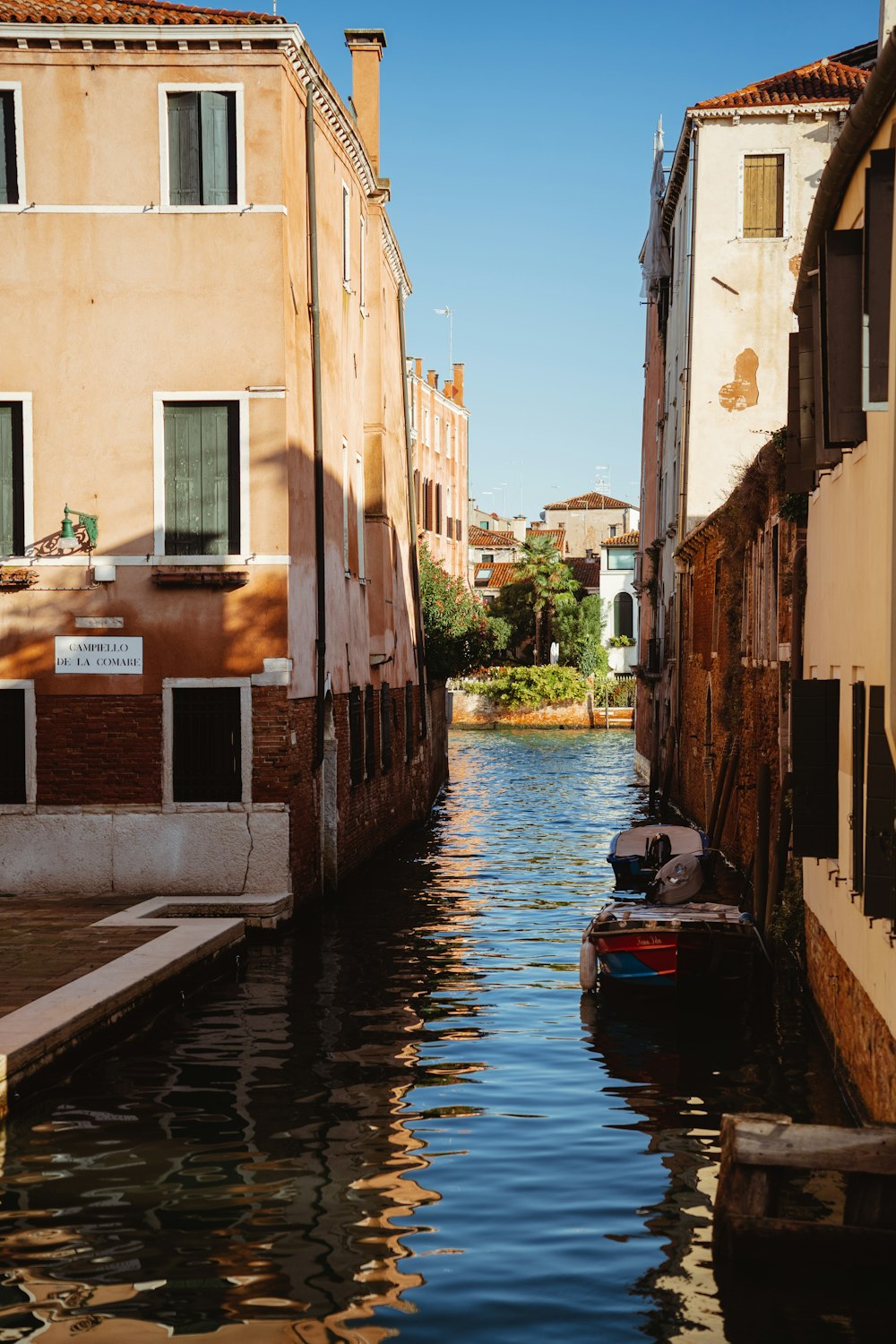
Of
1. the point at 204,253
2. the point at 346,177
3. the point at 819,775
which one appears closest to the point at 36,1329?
the point at 819,775

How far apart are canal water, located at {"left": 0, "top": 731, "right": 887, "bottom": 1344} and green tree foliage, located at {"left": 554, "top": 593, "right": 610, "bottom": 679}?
49108 millimetres

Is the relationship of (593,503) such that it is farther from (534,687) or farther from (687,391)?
(687,391)

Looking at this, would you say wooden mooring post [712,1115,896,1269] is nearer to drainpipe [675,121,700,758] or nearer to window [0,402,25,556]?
window [0,402,25,556]

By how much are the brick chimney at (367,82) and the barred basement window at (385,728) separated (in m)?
6.91

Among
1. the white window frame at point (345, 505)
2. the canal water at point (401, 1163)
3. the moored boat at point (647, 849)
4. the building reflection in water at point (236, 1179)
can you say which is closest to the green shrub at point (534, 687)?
the white window frame at point (345, 505)

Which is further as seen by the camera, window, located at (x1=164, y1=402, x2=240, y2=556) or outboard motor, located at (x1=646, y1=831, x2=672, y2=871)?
outboard motor, located at (x1=646, y1=831, x2=672, y2=871)

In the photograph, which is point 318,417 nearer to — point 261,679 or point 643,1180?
point 261,679

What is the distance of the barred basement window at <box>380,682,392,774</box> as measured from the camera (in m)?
21.3

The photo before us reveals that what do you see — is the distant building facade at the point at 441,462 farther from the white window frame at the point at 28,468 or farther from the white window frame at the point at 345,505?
the white window frame at the point at 28,468

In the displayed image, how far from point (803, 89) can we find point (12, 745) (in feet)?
60.9

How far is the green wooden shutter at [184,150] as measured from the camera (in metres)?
14.9

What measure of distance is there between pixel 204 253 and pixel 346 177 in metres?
4.48

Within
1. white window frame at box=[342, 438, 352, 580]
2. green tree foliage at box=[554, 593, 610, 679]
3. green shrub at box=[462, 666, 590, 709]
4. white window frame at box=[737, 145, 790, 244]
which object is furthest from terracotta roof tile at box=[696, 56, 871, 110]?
green tree foliage at box=[554, 593, 610, 679]

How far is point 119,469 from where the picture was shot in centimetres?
1491
